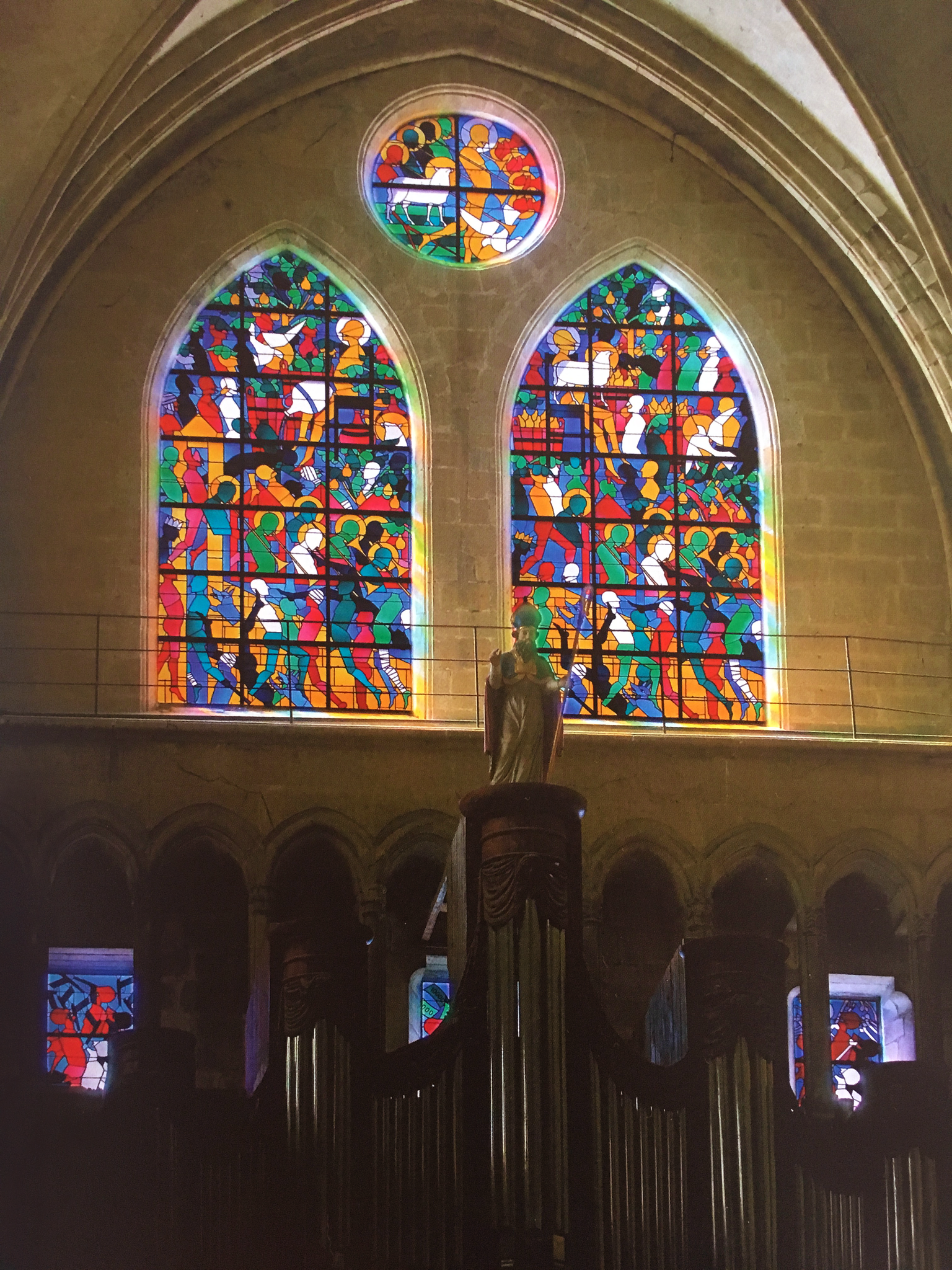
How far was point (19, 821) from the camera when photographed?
1884 cm

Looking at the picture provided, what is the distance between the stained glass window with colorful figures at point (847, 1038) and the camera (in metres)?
19.5

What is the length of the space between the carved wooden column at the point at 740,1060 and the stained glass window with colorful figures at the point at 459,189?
25.2 ft

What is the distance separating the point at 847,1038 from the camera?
1981 cm

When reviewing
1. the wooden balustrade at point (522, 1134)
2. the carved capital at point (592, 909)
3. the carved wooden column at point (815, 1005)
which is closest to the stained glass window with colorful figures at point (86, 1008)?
the carved capital at point (592, 909)

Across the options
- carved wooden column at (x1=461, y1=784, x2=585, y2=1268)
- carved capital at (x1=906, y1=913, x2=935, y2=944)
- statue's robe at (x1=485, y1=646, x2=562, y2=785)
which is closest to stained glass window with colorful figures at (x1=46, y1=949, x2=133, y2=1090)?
statue's robe at (x1=485, y1=646, x2=562, y2=785)

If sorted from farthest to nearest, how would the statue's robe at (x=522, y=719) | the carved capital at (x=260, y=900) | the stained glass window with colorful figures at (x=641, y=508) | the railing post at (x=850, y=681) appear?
1. the stained glass window with colorful figures at (x=641, y=508)
2. the railing post at (x=850, y=681)
3. the carved capital at (x=260, y=900)
4. the statue's robe at (x=522, y=719)

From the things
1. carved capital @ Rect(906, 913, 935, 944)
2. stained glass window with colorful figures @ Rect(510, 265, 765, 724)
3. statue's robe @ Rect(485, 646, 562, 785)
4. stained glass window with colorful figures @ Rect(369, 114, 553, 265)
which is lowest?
carved capital @ Rect(906, 913, 935, 944)

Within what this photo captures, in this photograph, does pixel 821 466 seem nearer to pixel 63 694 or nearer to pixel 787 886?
pixel 787 886

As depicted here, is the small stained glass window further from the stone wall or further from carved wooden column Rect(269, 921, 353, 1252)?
carved wooden column Rect(269, 921, 353, 1252)

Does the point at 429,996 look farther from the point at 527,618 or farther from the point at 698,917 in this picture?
the point at 527,618

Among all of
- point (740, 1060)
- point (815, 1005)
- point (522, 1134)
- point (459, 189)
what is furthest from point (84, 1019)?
point (459, 189)

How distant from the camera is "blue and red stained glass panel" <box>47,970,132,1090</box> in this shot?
1916 centimetres

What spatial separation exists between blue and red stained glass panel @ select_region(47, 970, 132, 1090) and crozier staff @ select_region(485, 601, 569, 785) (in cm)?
412

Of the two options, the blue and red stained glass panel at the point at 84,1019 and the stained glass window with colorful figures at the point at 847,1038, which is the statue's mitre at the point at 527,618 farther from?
the blue and red stained glass panel at the point at 84,1019
